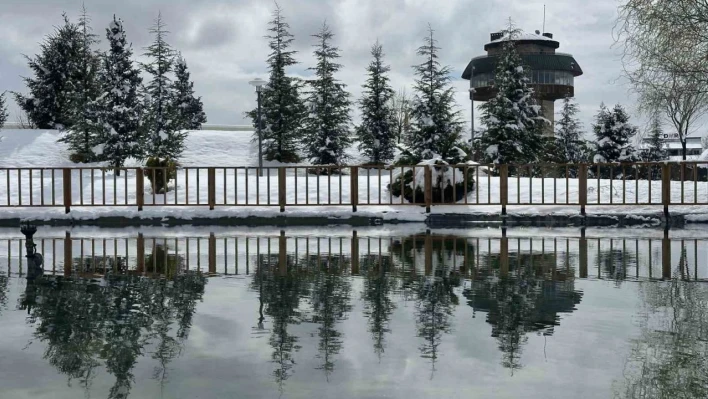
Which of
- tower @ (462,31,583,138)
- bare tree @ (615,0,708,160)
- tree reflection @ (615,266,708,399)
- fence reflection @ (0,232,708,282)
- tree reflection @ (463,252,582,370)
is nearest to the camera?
tree reflection @ (615,266,708,399)

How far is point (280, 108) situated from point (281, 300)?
36412 mm

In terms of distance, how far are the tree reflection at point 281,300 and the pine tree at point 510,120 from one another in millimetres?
27055

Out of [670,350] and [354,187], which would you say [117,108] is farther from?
[670,350]

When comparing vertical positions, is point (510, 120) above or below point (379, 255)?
above

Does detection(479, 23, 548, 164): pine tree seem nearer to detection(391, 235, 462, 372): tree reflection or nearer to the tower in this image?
detection(391, 235, 462, 372): tree reflection

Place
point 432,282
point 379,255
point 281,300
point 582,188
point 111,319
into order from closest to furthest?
point 111,319 → point 281,300 → point 432,282 → point 379,255 → point 582,188

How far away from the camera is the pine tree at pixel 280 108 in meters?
43.7

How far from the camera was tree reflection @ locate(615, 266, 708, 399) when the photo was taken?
4.59 meters

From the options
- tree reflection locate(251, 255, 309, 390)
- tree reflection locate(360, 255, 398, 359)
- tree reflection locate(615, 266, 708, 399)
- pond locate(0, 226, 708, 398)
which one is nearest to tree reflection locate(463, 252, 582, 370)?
pond locate(0, 226, 708, 398)

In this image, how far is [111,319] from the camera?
691cm

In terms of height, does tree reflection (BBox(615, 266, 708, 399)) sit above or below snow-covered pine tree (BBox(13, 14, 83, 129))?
below

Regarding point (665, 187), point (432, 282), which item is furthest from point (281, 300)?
point (665, 187)

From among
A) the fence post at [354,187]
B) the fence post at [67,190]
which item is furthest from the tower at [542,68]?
the fence post at [67,190]

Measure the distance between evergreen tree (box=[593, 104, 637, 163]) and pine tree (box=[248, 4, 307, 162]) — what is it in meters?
19.3
